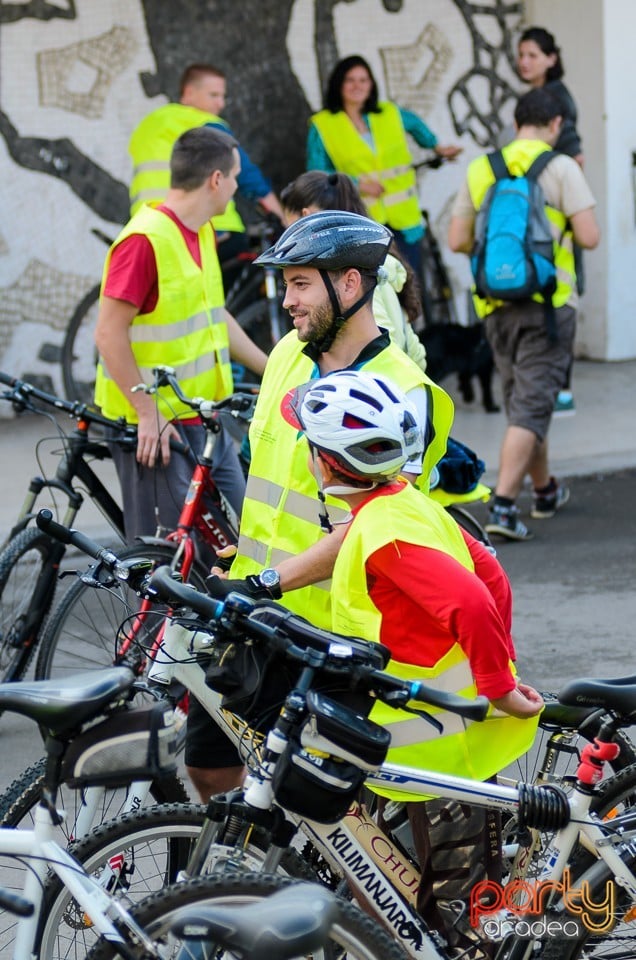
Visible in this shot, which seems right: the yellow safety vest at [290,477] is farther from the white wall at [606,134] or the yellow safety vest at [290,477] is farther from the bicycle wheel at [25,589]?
the white wall at [606,134]

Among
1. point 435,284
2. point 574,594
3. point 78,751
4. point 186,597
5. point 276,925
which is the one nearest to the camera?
point 276,925

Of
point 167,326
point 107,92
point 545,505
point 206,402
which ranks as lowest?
point 545,505

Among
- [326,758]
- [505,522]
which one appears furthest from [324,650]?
[505,522]

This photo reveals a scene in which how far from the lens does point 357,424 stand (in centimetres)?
334

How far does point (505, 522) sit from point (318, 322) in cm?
417

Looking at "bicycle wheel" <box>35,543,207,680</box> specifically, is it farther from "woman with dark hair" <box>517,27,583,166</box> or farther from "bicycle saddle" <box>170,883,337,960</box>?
"woman with dark hair" <box>517,27,583,166</box>

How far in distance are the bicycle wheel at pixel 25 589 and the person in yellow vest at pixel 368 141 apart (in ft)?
18.4

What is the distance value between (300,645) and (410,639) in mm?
398

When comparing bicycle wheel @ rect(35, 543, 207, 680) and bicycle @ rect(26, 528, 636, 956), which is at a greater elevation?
bicycle @ rect(26, 528, 636, 956)

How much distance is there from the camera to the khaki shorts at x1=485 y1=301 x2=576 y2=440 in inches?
313

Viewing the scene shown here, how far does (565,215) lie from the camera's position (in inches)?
310

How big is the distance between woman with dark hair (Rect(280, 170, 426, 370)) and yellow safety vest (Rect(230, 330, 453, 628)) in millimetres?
1090

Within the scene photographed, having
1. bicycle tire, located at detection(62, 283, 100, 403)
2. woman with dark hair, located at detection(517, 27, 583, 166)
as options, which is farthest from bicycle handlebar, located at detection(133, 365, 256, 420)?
woman with dark hair, located at detection(517, 27, 583, 166)

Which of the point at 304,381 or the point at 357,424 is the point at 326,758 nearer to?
the point at 357,424
